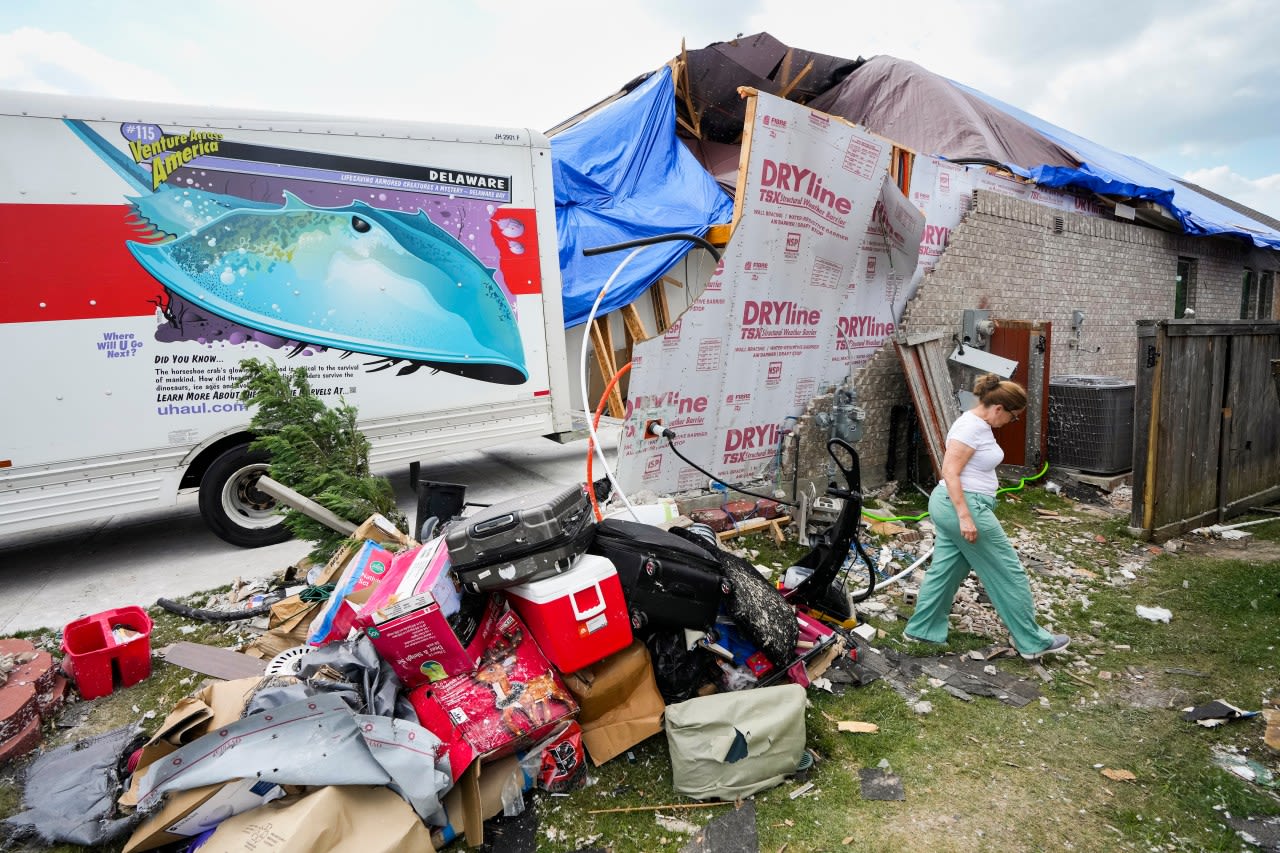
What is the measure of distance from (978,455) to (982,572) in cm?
67

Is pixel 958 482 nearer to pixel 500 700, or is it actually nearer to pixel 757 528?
pixel 757 528

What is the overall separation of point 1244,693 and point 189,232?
23.0 feet

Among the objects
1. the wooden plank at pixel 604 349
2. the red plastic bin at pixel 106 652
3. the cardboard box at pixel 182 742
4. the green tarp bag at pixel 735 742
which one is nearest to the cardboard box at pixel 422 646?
the cardboard box at pixel 182 742

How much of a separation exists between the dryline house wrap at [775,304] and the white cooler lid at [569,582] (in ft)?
7.58

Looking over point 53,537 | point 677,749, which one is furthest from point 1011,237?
point 53,537

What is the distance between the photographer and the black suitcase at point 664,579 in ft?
9.92

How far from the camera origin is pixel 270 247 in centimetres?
520

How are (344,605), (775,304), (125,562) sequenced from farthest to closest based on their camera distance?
(775,304) → (125,562) → (344,605)

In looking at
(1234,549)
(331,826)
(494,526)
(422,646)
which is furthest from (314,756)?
(1234,549)

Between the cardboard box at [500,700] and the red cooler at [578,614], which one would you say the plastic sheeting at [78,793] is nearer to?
the cardboard box at [500,700]

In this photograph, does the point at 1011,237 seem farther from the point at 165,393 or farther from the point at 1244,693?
the point at 165,393

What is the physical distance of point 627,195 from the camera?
9.66 metres

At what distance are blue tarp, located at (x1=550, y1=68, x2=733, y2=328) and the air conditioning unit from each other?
4830 mm

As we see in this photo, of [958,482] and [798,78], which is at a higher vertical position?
[798,78]
